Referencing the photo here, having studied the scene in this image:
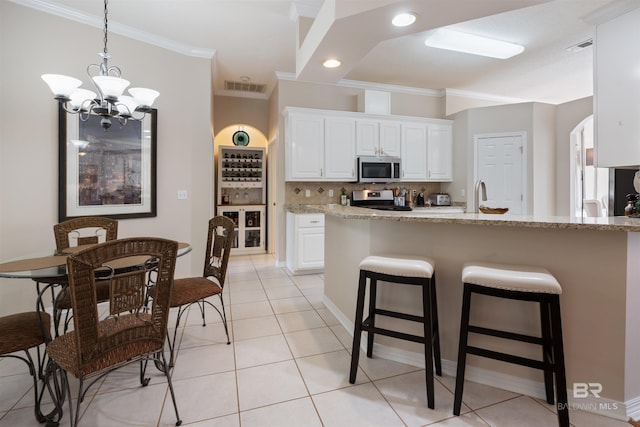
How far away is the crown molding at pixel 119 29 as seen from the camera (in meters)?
2.87

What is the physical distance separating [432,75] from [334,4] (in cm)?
333

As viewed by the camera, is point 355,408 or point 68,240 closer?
point 355,408

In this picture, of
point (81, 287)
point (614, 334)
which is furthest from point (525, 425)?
point (81, 287)

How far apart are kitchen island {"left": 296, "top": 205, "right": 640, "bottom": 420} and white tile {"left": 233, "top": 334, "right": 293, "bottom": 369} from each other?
705 millimetres

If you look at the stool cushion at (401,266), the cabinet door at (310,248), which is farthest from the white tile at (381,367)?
the cabinet door at (310,248)

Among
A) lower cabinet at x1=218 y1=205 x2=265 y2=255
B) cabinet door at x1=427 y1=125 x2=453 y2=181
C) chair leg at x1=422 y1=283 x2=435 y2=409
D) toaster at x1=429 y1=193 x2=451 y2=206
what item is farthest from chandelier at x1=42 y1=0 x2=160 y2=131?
toaster at x1=429 y1=193 x2=451 y2=206

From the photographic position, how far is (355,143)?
468 centimetres

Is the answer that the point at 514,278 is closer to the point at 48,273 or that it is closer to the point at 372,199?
the point at 48,273

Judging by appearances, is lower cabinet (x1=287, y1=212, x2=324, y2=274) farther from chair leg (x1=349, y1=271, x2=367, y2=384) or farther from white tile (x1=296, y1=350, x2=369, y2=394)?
chair leg (x1=349, y1=271, x2=367, y2=384)

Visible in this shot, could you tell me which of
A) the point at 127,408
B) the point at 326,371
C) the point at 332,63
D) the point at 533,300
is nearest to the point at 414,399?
the point at 326,371

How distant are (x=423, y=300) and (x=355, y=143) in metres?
3.41

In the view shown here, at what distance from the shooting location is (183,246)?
7.71ft

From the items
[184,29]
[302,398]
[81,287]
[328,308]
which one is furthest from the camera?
[184,29]

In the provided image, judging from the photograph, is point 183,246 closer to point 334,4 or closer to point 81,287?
point 81,287
